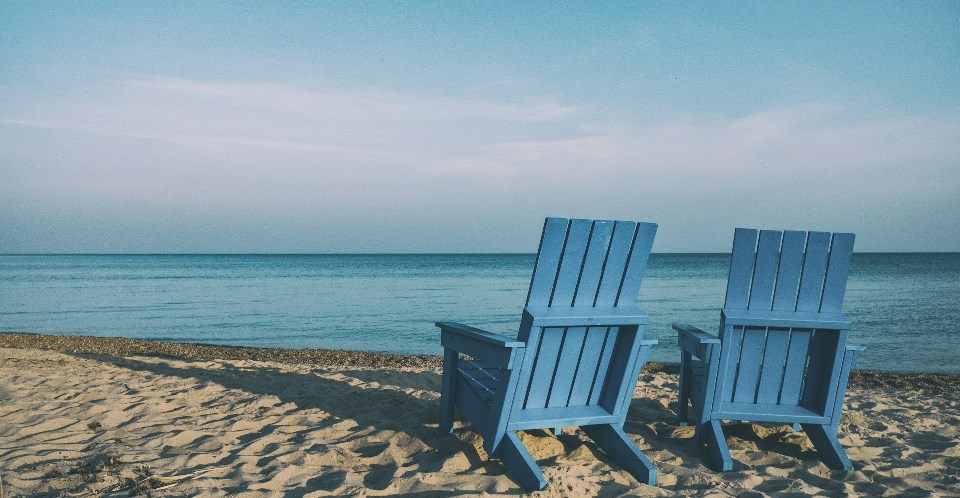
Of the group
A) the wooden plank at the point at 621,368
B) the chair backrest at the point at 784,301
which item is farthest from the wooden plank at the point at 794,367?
the wooden plank at the point at 621,368

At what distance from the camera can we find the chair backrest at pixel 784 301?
316 cm

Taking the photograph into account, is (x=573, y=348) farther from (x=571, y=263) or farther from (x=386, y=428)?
(x=386, y=428)

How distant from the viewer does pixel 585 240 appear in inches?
109

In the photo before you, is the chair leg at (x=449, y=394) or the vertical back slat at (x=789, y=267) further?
the chair leg at (x=449, y=394)

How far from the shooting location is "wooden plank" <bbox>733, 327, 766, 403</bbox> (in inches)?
128

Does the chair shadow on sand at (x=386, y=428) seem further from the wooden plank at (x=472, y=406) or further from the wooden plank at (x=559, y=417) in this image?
the wooden plank at (x=559, y=417)

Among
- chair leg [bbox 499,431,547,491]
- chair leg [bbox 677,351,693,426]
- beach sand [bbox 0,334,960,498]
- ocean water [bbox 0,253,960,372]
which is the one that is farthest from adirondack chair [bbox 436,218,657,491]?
ocean water [bbox 0,253,960,372]

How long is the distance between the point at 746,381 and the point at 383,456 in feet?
6.84

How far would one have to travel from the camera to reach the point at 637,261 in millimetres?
2871

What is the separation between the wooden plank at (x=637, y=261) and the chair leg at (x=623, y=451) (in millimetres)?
698

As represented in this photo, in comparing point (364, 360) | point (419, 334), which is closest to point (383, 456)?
point (364, 360)

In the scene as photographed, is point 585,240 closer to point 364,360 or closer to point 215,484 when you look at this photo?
point 215,484

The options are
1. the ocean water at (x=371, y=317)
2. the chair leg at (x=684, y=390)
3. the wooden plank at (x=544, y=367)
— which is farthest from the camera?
the ocean water at (x=371, y=317)

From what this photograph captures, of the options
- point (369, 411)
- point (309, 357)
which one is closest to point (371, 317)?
point (309, 357)
